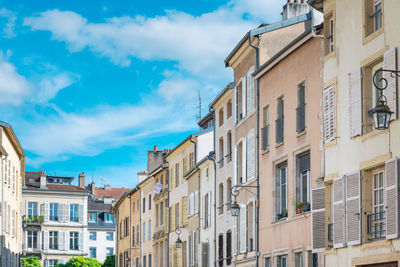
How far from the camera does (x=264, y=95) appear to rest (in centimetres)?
3125

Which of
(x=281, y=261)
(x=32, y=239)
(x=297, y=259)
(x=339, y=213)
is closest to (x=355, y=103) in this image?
(x=339, y=213)

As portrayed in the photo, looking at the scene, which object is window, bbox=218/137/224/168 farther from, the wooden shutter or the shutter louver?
the wooden shutter

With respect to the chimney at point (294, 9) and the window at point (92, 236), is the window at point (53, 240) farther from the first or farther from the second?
the chimney at point (294, 9)

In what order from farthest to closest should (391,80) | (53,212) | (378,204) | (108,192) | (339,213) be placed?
(108,192), (53,212), (339,213), (378,204), (391,80)

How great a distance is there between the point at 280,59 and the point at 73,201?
7604 cm

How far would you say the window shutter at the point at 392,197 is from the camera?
18906 millimetres

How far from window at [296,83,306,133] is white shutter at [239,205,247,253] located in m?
7.24

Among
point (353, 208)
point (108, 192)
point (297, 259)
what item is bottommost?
point (297, 259)

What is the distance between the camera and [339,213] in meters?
22.1

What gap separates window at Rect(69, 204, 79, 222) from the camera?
102m

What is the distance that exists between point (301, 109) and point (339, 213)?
5.72 meters

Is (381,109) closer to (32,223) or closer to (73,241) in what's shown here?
(32,223)

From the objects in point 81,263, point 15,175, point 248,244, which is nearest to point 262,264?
point 248,244

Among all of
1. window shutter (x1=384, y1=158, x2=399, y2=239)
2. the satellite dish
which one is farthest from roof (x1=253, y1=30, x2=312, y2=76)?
the satellite dish
